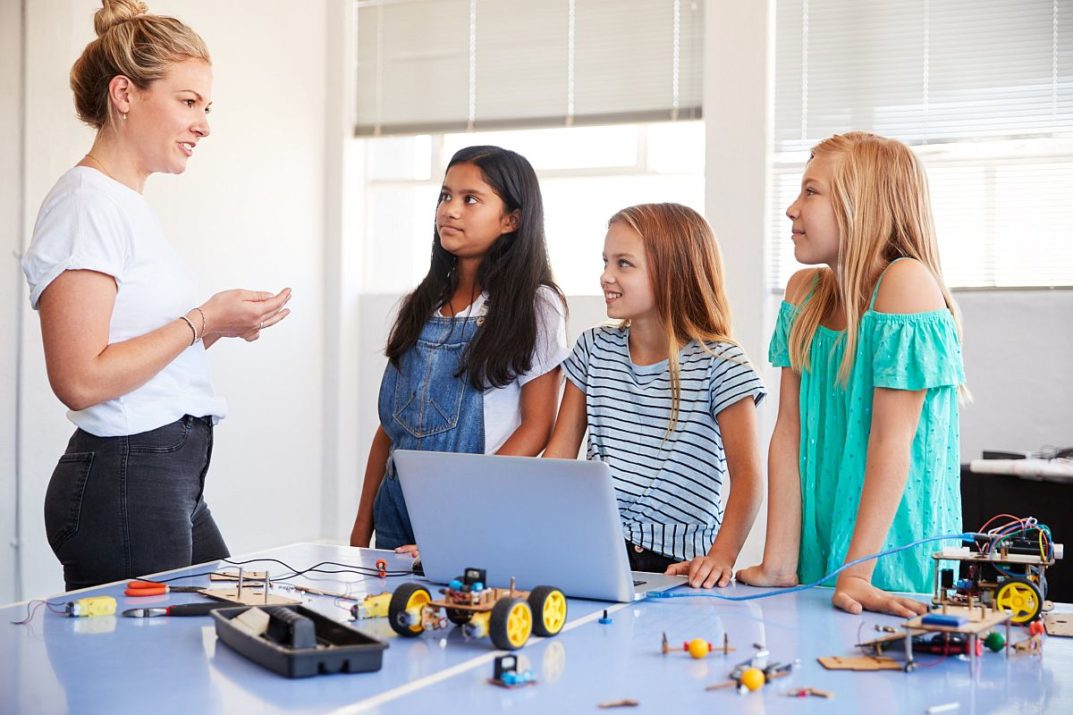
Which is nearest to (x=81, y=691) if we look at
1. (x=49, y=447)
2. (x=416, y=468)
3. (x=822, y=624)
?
(x=416, y=468)

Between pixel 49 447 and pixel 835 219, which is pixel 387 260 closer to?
pixel 49 447

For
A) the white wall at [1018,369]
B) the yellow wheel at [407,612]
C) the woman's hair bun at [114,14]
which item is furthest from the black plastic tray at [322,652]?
the white wall at [1018,369]

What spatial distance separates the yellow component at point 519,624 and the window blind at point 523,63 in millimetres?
3821

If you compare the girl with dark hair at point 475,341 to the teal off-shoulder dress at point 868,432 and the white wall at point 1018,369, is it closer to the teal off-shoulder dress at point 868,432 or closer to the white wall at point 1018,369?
the teal off-shoulder dress at point 868,432

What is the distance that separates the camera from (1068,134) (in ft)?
14.0

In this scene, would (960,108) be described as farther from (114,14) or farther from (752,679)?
(752,679)

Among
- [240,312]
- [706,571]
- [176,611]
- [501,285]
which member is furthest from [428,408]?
[176,611]

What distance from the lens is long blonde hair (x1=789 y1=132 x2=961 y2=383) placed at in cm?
173

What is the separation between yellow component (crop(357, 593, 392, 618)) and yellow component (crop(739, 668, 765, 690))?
48cm

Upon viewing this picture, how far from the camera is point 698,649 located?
3.96 ft

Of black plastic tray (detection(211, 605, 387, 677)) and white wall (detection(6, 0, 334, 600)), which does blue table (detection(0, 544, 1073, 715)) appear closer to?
black plastic tray (detection(211, 605, 387, 677))

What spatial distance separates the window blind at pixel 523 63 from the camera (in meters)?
4.81

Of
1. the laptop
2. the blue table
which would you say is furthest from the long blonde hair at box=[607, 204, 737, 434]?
the blue table

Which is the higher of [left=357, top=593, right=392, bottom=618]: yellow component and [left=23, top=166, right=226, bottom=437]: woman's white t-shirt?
[left=23, top=166, right=226, bottom=437]: woman's white t-shirt
